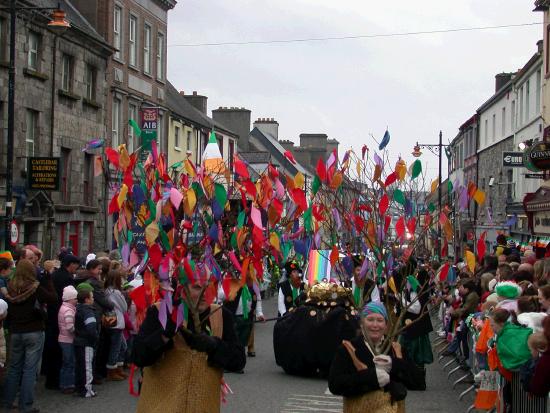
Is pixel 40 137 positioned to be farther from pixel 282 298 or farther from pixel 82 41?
pixel 282 298

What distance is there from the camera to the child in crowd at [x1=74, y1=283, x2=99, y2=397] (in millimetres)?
11023

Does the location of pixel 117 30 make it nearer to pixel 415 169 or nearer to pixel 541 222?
pixel 541 222

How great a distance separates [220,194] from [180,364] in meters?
1.50

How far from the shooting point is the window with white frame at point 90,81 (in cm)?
2877

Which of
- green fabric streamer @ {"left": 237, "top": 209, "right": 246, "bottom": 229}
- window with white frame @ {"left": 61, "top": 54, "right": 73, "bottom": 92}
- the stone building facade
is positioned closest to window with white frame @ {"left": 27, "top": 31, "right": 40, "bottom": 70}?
the stone building facade

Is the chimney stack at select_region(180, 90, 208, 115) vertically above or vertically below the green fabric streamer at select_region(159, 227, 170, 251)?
above

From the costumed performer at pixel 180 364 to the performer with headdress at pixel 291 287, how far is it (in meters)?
9.01

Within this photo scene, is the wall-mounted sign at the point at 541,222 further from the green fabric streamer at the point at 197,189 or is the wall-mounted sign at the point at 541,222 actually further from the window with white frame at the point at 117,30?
the window with white frame at the point at 117,30

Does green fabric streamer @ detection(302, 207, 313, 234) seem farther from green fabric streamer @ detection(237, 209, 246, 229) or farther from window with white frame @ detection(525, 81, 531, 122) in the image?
window with white frame @ detection(525, 81, 531, 122)

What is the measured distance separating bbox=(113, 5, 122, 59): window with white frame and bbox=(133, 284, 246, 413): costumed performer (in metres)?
26.1

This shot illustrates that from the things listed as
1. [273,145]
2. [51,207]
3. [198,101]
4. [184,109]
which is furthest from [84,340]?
[273,145]

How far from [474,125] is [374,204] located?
39.4 meters

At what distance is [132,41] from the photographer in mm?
33250

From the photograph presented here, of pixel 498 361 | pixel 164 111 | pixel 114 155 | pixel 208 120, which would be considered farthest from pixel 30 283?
pixel 208 120
